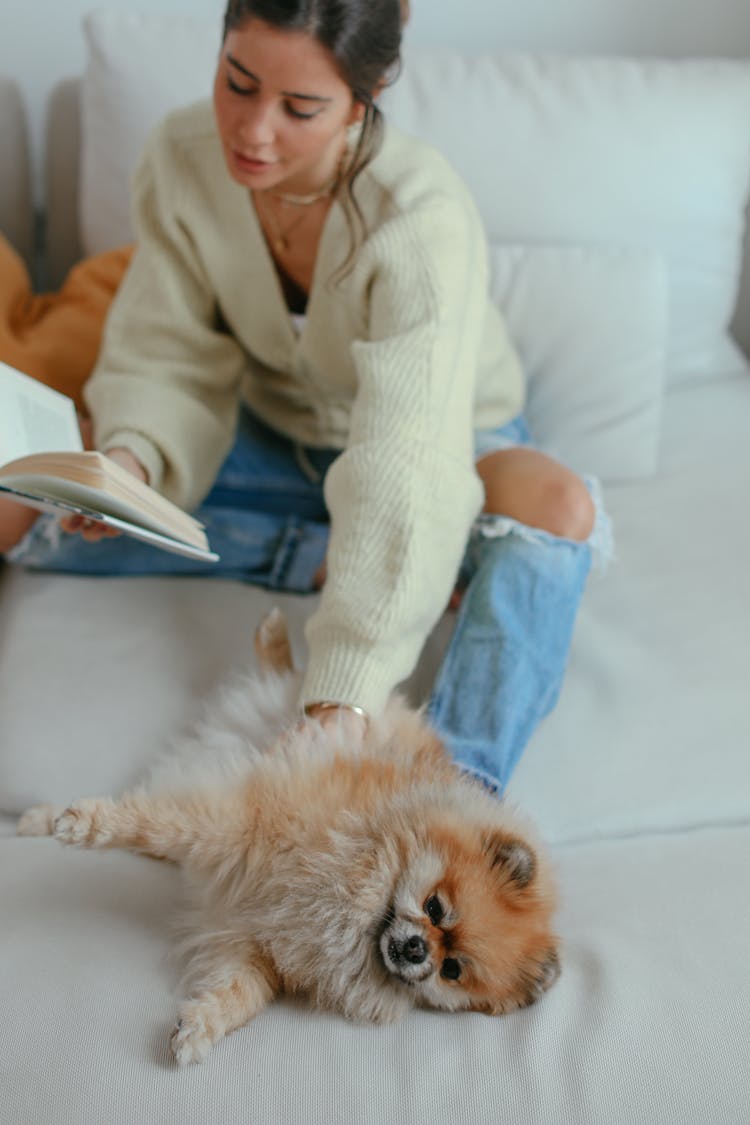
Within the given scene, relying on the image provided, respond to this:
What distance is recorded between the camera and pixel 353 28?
1102mm

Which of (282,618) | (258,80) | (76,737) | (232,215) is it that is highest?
(258,80)

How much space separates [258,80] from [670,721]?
2.87 feet

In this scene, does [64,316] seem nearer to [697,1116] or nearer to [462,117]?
[462,117]

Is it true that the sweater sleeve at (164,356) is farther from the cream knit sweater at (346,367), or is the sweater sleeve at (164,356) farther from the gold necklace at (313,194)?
the gold necklace at (313,194)

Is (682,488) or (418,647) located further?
(682,488)

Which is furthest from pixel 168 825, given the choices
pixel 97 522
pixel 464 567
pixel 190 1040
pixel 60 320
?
pixel 60 320

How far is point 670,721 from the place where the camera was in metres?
1.31

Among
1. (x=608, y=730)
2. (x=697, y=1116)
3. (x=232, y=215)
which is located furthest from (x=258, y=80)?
(x=697, y=1116)

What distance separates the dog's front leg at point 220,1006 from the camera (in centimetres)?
88

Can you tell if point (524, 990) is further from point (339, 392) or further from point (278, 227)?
point (278, 227)

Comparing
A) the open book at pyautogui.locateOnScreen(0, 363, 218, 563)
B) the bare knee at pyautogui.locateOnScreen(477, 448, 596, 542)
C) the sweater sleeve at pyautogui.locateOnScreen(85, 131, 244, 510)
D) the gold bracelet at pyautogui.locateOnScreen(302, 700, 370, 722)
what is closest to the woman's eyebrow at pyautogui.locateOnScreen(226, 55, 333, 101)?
the sweater sleeve at pyautogui.locateOnScreen(85, 131, 244, 510)

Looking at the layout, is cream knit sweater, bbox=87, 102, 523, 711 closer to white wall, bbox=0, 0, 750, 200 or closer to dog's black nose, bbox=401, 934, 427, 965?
dog's black nose, bbox=401, 934, 427, 965

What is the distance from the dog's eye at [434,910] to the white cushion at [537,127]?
122cm

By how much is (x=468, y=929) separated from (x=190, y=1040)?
0.82 feet
